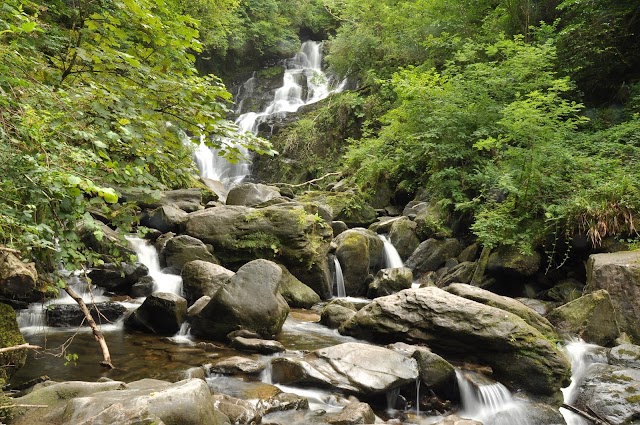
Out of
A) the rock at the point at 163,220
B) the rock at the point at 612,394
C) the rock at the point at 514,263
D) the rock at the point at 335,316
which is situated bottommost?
the rock at the point at 612,394

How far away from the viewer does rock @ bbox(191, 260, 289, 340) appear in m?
6.94

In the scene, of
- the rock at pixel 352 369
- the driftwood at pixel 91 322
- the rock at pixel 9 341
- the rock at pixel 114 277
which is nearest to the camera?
the driftwood at pixel 91 322

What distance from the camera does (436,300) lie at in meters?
6.62

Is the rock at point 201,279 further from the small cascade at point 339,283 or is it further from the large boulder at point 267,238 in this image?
the small cascade at point 339,283

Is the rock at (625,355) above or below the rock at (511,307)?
below

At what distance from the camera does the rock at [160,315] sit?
7.18 meters

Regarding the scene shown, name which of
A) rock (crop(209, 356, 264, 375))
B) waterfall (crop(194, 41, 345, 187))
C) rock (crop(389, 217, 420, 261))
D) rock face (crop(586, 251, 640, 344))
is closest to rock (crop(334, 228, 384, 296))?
rock (crop(389, 217, 420, 261))

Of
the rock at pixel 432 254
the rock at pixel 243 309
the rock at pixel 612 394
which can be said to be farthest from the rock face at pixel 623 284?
the rock at pixel 243 309

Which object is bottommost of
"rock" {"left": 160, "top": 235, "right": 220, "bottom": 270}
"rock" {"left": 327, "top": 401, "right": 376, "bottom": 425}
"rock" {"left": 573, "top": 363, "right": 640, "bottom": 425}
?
"rock" {"left": 573, "top": 363, "right": 640, "bottom": 425}

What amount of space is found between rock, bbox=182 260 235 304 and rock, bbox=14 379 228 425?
13.8 ft

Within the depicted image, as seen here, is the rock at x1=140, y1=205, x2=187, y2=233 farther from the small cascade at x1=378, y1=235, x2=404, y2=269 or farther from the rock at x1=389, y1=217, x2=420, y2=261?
the rock at x1=389, y1=217, x2=420, y2=261

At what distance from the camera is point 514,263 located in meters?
9.55

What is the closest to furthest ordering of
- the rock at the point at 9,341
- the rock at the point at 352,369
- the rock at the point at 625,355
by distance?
1. the rock at the point at 9,341
2. the rock at the point at 352,369
3. the rock at the point at 625,355

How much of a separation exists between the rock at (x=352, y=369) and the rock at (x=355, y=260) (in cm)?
519
